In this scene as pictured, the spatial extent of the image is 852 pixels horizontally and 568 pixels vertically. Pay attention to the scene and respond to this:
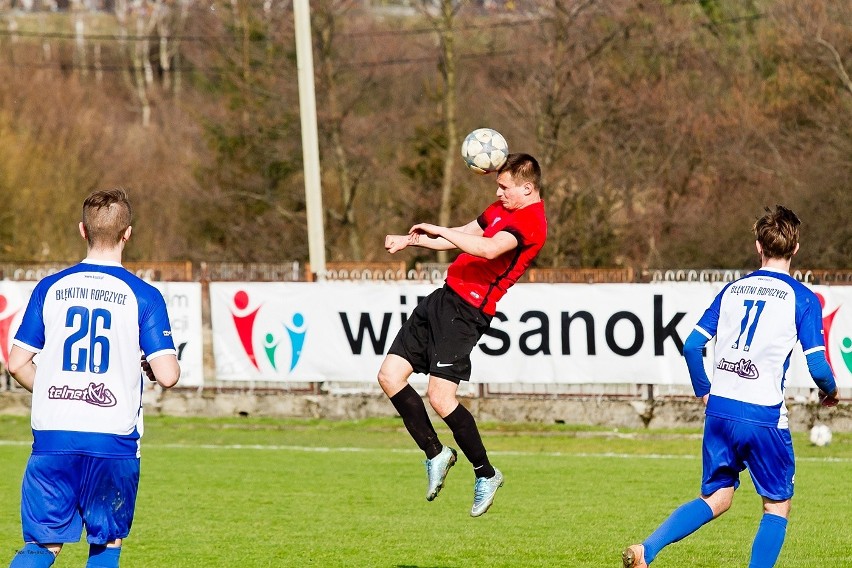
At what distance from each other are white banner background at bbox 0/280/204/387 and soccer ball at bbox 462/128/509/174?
9916 mm

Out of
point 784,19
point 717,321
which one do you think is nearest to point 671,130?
point 784,19

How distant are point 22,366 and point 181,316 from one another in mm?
11797

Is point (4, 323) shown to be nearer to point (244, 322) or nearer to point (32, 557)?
point (244, 322)

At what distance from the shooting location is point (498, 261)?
313 inches

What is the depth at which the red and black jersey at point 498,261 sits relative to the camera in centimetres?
782

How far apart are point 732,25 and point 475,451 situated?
35515 millimetres

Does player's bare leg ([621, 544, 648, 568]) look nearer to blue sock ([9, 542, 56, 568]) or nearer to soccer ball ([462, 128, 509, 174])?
soccer ball ([462, 128, 509, 174])

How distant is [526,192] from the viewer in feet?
25.7

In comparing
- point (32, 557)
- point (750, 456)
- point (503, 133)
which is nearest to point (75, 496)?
point (32, 557)

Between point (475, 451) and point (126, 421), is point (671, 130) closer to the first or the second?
point (475, 451)

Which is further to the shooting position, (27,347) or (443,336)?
(443,336)

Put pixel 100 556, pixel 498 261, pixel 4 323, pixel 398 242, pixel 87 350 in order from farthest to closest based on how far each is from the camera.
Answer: pixel 4 323 < pixel 498 261 < pixel 398 242 < pixel 100 556 < pixel 87 350

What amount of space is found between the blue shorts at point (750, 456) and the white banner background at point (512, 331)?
8529 mm

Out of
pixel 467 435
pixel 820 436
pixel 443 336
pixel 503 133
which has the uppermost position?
pixel 503 133
